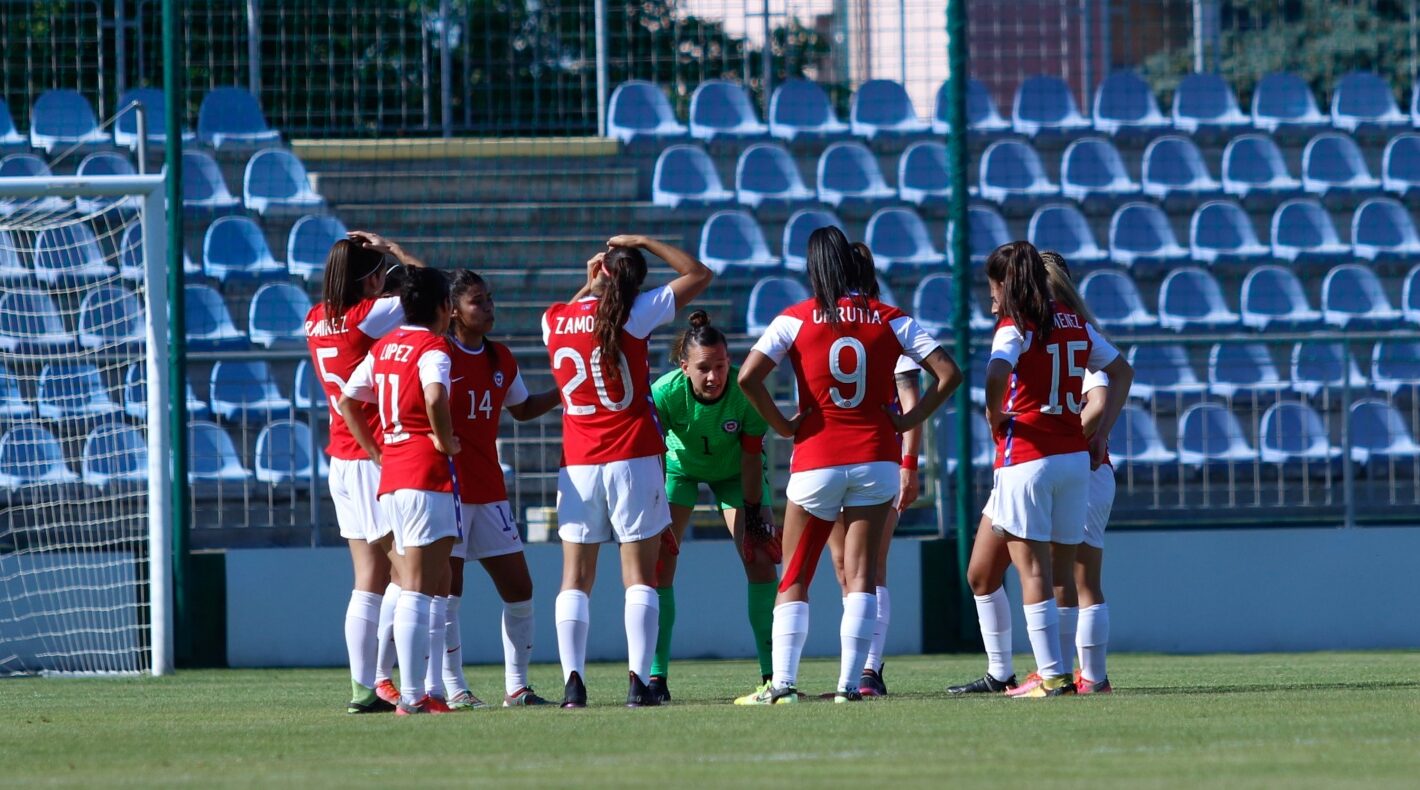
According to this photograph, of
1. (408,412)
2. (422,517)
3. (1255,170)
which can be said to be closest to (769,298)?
(1255,170)

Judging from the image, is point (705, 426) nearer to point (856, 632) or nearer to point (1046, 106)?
point (856, 632)

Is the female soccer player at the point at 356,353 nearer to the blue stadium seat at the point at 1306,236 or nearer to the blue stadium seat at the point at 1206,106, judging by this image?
the blue stadium seat at the point at 1306,236

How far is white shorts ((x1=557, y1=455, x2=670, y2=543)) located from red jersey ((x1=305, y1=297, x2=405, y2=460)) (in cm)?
80

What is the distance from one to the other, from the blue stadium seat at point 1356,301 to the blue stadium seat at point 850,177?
3.58 metres

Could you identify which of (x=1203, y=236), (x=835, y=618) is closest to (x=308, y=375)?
(x=835, y=618)

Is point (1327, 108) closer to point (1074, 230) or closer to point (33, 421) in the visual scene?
point (1074, 230)

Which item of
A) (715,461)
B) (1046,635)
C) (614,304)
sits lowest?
(1046,635)

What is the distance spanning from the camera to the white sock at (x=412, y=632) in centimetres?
651

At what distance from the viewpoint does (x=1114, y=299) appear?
14.6m

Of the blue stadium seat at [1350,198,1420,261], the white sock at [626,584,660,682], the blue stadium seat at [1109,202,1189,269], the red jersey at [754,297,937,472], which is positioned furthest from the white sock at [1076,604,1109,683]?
the blue stadium seat at [1350,198,1420,261]

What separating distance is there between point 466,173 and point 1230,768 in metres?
10.1

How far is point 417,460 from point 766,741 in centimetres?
180

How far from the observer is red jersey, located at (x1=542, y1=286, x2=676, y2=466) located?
6.89 meters

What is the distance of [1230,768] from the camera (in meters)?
4.80
